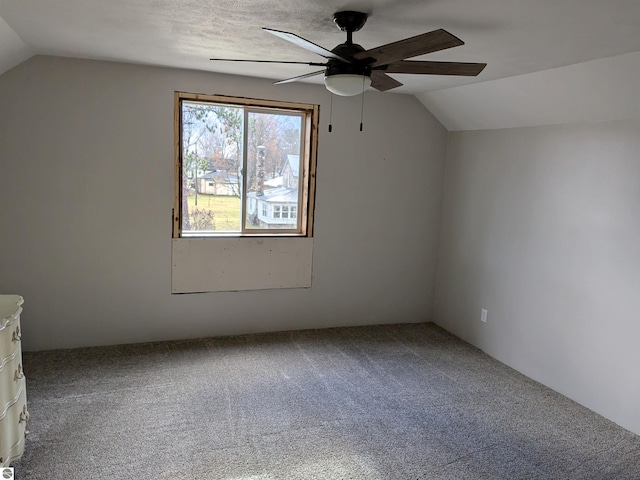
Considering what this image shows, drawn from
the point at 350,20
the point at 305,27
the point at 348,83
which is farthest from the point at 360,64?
the point at 305,27

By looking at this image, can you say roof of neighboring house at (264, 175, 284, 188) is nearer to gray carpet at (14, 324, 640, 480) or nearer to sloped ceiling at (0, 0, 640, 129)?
sloped ceiling at (0, 0, 640, 129)

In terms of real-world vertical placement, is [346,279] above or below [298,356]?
above

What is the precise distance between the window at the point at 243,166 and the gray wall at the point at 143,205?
0.37 ft

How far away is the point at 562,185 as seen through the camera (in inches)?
139

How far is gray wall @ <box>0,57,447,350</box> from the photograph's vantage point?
11.9ft

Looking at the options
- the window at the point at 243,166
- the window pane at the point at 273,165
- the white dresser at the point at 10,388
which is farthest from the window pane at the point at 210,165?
the white dresser at the point at 10,388

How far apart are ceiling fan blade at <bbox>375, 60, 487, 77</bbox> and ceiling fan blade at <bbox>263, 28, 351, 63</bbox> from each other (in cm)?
26

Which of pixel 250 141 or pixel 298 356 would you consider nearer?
pixel 298 356

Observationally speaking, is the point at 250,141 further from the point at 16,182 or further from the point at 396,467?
the point at 396,467

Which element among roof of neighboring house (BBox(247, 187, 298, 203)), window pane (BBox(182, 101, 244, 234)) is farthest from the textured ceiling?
roof of neighboring house (BBox(247, 187, 298, 203))

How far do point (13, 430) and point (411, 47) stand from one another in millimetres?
2532

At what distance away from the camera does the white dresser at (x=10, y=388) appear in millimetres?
2170

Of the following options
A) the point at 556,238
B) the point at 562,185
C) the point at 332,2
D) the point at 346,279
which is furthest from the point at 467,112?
the point at 332,2

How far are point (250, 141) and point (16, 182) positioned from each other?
1.86m
